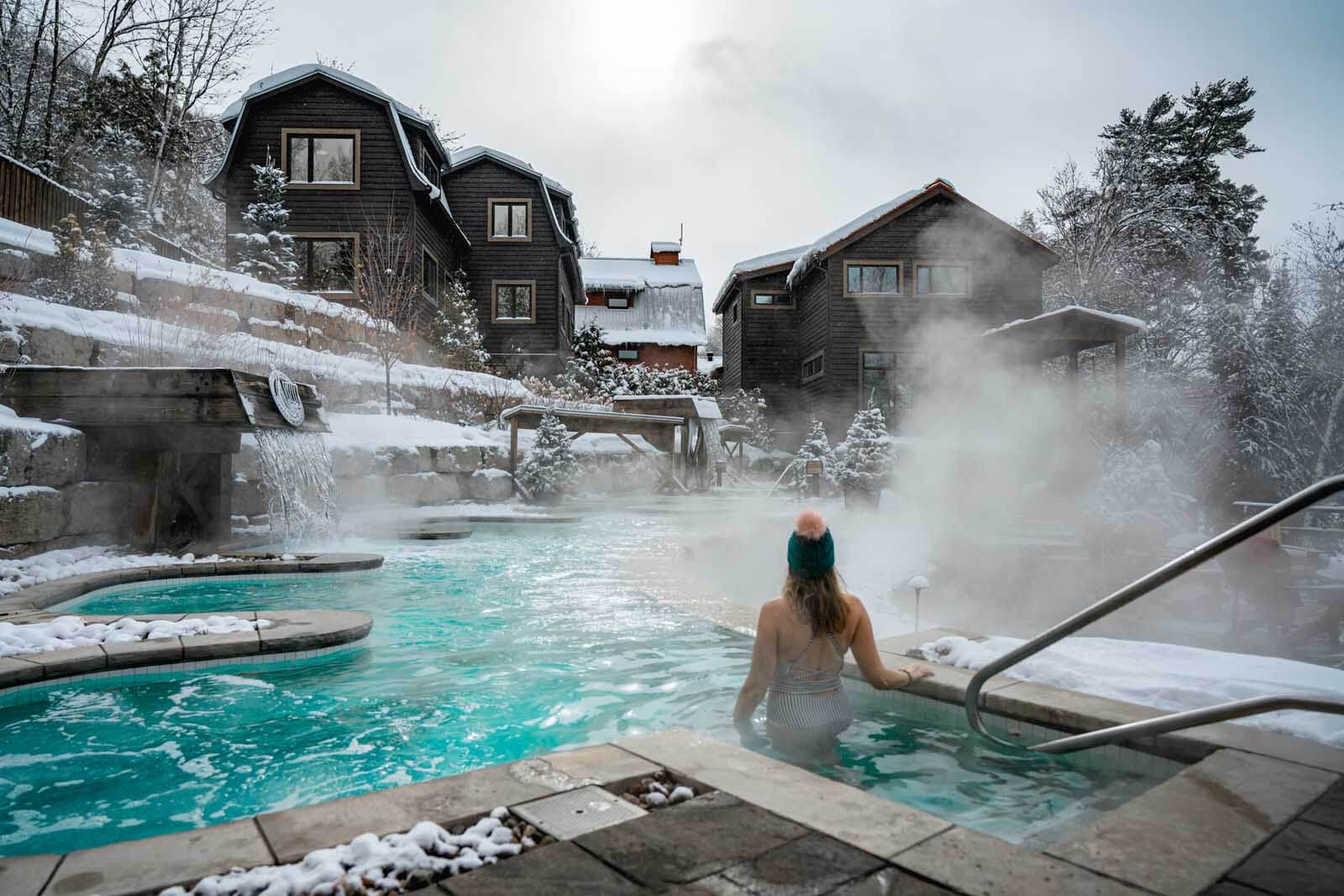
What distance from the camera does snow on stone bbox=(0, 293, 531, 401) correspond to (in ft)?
29.0

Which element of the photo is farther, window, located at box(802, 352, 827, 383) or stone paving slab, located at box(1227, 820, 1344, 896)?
window, located at box(802, 352, 827, 383)

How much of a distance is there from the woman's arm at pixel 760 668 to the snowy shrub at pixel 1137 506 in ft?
19.4

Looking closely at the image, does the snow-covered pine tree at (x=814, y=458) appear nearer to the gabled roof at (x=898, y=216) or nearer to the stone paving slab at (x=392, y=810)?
the gabled roof at (x=898, y=216)

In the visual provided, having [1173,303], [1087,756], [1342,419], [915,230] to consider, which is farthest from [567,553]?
[1173,303]

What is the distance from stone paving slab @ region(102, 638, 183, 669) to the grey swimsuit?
3.11m

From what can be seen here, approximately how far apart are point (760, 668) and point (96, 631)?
360 cm

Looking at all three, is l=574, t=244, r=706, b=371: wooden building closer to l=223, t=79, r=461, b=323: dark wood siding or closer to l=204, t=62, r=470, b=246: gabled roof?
l=223, t=79, r=461, b=323: dark wood siding

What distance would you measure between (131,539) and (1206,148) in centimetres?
3173

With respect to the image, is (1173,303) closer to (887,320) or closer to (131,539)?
(887,320)

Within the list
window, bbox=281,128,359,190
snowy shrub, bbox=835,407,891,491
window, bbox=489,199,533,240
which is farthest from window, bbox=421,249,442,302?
snowy shrub, bbox=835,407,891,491

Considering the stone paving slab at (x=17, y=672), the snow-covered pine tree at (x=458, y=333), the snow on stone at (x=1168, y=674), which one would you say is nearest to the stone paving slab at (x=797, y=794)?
the snow on stone at (x=1168, y=674)

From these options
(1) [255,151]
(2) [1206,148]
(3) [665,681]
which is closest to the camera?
(3) [665,681]

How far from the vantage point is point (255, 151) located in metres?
19.6

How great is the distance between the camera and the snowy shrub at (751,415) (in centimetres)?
2531
